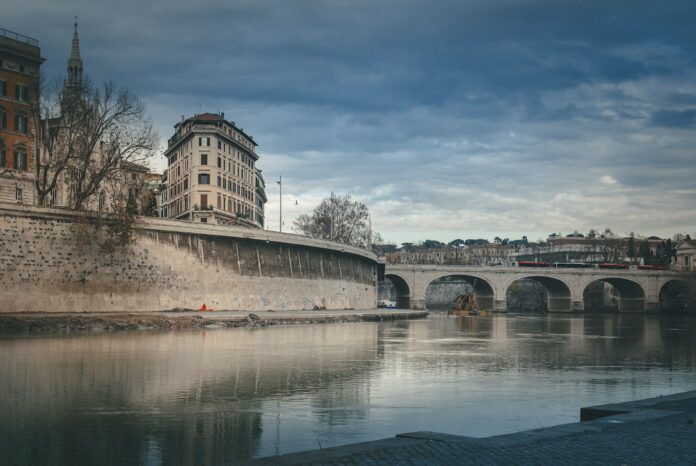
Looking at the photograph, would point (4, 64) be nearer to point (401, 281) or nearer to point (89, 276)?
point (89, 276)

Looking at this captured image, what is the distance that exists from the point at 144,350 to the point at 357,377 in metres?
12.3

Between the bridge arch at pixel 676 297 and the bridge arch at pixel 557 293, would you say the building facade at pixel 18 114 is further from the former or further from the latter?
the bridge arch at pixel 676 297

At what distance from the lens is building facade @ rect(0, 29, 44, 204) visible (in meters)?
60.2

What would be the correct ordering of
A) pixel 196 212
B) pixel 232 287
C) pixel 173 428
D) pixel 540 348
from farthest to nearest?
1. pixel 196 212
2. pixel 232 287
3. pixel 540 348
4. pixel 173 428

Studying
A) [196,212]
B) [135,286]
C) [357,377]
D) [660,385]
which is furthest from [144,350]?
[196,212]

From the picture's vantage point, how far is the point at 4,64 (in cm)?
6044

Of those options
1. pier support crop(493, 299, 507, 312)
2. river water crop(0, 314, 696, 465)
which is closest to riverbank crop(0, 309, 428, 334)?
river water crop(0, 314, 696, 465)

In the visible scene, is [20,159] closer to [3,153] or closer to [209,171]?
[3,153]

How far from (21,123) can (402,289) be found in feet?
223

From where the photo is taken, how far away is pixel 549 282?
127438 millimetres

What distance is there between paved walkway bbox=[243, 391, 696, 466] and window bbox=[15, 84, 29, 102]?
5895 cm

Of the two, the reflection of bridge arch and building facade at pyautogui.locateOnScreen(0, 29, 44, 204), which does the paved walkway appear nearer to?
building facade at pyautogui.locateOnScreen(0, 29, 44, 204)

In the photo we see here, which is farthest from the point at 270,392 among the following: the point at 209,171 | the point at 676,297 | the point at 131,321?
the point at 676,297

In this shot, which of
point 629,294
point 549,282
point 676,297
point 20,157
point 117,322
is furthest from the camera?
point 676,297
